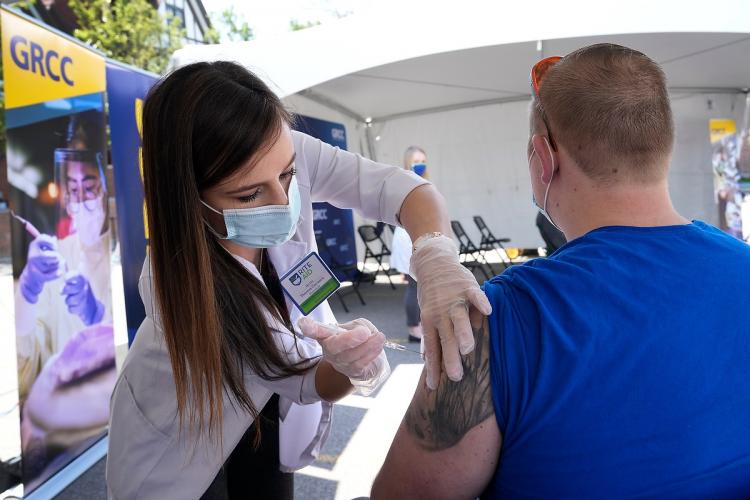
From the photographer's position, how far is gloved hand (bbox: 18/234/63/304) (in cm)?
216

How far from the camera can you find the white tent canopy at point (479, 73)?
494cm

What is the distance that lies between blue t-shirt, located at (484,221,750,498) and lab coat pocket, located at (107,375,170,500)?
73 cm

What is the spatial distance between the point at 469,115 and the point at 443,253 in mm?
7935

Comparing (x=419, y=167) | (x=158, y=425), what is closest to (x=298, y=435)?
(x=158, y=425)

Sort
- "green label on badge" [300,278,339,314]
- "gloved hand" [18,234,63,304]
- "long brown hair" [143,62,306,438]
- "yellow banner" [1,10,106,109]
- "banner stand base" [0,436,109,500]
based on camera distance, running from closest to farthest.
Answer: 1. "long brown hair" [143,62,306,438]
2. "green label on badge" [300,278,339,314]
3. "yellow banner" [1,10,106,109]
4. "gloved hand" [18,234,63,304]
5. "banner stand base" [0,436,109,500]

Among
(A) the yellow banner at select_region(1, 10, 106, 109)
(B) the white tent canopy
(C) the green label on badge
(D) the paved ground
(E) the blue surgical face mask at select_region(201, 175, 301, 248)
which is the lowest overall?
(D) the paved ground

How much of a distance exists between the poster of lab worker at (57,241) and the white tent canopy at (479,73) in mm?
1357

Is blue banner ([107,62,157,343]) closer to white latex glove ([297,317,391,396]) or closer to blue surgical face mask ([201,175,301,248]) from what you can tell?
blue surgical face mask ([201,175,301,248])

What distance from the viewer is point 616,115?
878 mm

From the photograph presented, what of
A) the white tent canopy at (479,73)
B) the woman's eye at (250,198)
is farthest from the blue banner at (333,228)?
the woman's eye at (250,198)

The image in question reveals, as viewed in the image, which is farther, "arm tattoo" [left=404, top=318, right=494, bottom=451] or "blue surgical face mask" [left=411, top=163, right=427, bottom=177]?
"blue surgical face mask" [left=411, top=163, right=427, bottom=177]

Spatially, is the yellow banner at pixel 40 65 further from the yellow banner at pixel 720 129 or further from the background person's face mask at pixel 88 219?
the yellow banner at pixel 720 129

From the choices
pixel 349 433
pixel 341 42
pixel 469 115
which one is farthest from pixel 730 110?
pixel 349 433

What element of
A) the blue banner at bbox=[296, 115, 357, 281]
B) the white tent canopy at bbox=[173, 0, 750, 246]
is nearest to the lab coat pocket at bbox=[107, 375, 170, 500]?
the white tent canopy at bbox=[173, 0, 750, 246]
